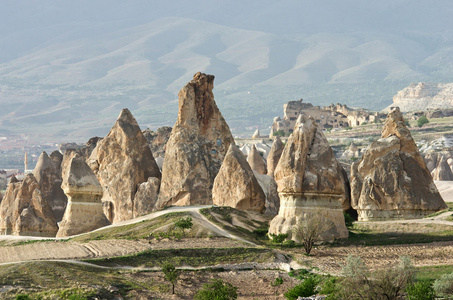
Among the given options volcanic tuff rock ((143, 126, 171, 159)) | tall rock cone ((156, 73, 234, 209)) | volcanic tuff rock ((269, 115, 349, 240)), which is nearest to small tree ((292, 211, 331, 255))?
volcanic tuff rock ((269, 115, 349, 240))

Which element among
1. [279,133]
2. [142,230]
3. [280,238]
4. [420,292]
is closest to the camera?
[420,292]

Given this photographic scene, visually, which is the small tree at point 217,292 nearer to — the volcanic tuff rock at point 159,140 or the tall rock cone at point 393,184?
the tall rock cone at point 393,184

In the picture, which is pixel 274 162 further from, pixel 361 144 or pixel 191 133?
pixel 361 144

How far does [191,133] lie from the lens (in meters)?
53.5

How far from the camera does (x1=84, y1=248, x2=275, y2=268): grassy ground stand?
32.9m

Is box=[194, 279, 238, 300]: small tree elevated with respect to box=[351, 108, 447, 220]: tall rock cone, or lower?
lower

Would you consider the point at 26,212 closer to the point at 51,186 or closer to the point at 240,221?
the point at 51,186

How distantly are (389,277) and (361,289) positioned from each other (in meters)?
0.96

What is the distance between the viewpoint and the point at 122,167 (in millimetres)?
54031

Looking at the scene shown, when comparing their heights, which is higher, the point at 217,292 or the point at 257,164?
the point at 257,164

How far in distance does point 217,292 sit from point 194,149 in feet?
86.3

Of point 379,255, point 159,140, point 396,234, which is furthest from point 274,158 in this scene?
point 379,255

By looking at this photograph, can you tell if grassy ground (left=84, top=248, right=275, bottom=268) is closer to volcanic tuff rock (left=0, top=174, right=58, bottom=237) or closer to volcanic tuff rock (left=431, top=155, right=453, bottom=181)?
volcanic tuff rock (left=0, top=174, right=58, bottom=237)

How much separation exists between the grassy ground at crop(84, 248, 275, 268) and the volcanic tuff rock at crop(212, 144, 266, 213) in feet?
38.0
